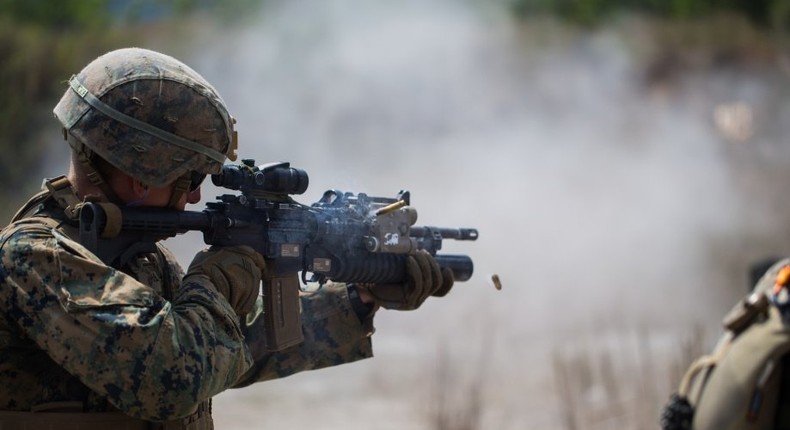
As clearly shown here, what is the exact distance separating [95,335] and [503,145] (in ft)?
39.5

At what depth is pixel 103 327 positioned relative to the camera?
304 cm

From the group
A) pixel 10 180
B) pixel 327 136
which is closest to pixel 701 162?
pixel 327 136

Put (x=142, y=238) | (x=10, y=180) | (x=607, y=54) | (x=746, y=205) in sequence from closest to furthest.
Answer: (x=142, y=238)
(x=10, y=180)
(x=746, y=205)
(x=607, y=54)

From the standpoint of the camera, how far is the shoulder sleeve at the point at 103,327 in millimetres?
3031

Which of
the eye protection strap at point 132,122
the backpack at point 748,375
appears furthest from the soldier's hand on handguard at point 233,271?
the backpack at point 748,375

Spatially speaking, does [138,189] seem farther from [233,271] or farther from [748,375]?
[748,375]

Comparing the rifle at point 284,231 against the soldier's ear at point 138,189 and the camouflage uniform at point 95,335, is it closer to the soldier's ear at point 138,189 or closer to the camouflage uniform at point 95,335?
the soldier's ear at point 138,189

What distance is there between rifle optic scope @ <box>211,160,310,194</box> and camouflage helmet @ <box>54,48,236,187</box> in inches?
12.3

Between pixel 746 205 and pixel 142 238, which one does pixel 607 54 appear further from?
pixel 142 238

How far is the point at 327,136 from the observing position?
14164 mm

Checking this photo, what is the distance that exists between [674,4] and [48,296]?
18233 millimetres

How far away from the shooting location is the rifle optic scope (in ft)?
12.5

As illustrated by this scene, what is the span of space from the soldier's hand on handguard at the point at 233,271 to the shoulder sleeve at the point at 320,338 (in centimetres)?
44

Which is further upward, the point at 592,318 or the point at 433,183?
the point at 433,183
